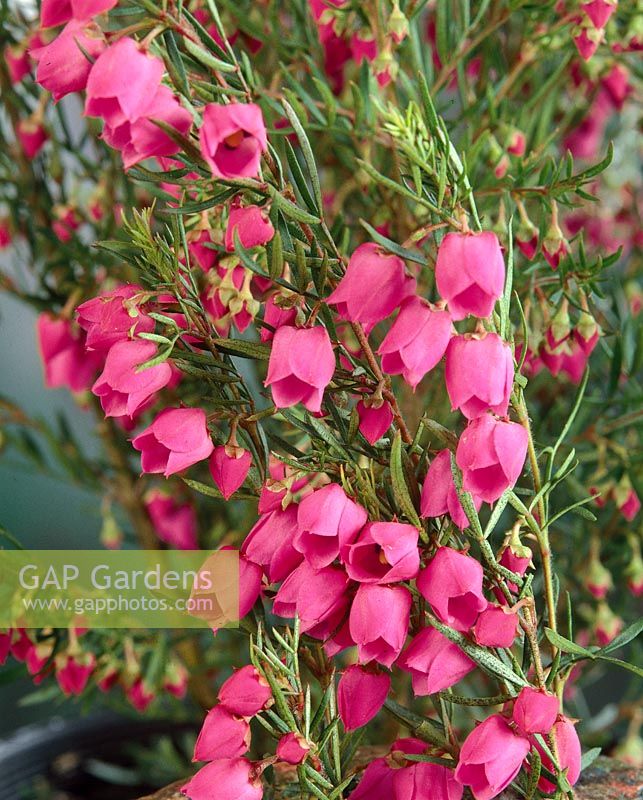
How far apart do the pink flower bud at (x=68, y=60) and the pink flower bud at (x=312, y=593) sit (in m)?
0.20

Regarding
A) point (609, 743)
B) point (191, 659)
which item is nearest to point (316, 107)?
point (191, 659)

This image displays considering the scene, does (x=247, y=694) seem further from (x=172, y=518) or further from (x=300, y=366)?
(x=172, y=518)

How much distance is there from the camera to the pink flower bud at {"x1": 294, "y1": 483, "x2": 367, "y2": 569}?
0.35 metres

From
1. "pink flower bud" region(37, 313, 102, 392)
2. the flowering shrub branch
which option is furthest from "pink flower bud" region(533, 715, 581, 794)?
"pink flower bud" region(37, 313, 102, 392)

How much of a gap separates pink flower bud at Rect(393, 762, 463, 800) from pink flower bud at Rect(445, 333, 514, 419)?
17cm

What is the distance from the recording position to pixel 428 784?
40 cm

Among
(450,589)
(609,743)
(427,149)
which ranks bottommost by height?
(609,743)

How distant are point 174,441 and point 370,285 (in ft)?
0.33

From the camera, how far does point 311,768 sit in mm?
393

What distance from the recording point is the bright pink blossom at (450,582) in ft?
1.15

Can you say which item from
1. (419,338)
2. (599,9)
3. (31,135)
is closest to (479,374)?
(419,338)

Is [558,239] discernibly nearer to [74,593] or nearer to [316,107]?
[316,107]

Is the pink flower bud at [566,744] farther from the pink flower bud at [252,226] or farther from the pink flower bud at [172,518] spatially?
the pink flower bud at [172,518]

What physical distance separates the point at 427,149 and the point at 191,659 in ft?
1.96
